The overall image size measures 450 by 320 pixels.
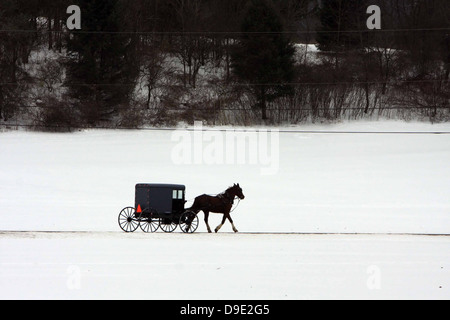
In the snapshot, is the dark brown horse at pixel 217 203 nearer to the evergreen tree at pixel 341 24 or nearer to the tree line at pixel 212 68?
the tree line at pixel 212 68

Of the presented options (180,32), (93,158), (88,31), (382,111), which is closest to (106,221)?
(93,158)

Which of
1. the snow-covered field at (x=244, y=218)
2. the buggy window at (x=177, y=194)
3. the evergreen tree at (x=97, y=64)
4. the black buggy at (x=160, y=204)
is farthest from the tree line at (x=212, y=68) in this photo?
the buggy window at (x=177, y=194)

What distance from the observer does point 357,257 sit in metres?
15.3

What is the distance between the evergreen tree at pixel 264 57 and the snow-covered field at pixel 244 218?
154 inches

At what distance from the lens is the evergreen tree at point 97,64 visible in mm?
47812

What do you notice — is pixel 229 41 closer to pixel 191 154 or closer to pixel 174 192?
pixel 191 154

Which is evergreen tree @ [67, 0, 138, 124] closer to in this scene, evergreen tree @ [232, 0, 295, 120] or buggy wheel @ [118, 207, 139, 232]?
evergreen tree @ [232, 0, 295, 120]

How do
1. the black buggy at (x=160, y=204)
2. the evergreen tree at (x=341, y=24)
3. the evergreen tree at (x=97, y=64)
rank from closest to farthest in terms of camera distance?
the black buggy at (x=160, y=204), the evergreen tree at (x=97, y=64), the evergreen tree at (x=341, y=24)

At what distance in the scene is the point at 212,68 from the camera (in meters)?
57.2

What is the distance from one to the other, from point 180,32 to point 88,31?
429 inches

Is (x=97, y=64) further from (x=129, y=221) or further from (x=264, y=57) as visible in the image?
(x=129, y=221)

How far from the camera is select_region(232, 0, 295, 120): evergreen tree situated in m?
48.7

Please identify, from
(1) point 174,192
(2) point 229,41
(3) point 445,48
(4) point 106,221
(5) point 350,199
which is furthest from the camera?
(2) point 229,41

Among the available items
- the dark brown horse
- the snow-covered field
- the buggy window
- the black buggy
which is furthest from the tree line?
the dark brown horse
